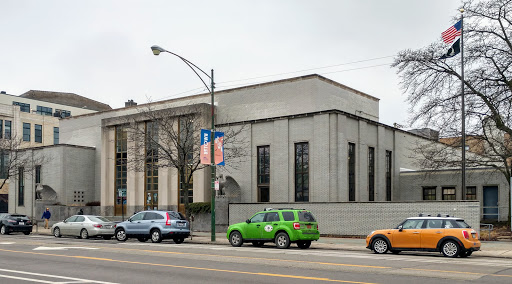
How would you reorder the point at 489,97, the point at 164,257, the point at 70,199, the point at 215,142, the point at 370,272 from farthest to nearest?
the point at 70,199 → the point at 489,97 → the point at 215,142 → the point at 164,257 → the point at 370,272

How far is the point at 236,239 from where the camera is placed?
23.8 m

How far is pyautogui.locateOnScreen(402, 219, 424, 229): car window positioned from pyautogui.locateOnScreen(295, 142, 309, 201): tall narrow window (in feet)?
49.4

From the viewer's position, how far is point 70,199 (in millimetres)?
46375

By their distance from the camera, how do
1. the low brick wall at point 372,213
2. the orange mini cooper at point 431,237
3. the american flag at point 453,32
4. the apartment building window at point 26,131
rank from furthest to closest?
1. the apartment building window at point 26,131
2. the american flag at point 453,32
3. the low brick wall at point 372,213
4. the orange mini cooper at point 431,237

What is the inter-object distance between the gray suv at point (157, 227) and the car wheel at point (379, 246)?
9.72 meters

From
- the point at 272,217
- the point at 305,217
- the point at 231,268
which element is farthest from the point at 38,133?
the point at 231,268

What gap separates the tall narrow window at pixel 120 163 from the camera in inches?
1747

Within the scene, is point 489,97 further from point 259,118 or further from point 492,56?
point 259,118

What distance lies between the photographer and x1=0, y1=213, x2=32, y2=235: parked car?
34391 millimetres

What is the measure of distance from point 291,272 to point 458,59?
21.9 meters

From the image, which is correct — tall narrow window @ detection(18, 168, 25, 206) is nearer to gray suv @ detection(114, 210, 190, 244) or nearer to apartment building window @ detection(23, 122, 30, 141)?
apartment building window @ detection(23, 122, 30, 141)

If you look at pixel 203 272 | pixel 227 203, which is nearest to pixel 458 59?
pixel 227 203

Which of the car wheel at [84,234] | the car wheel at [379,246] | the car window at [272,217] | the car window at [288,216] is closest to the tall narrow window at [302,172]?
the car window at [272,217]

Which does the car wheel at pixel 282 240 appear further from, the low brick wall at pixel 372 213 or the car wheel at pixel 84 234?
the car wheel at pixel 84 234
